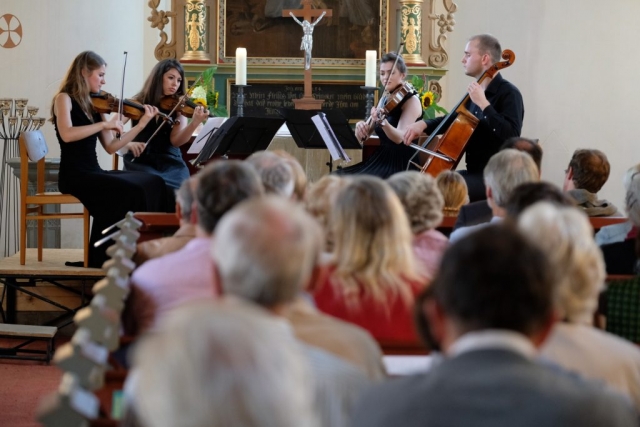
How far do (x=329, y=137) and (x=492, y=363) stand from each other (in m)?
5.69

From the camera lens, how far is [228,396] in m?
1.26

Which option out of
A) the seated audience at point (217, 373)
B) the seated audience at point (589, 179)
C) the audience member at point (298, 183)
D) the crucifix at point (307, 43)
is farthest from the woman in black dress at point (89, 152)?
the seated audience at point (217, 373)

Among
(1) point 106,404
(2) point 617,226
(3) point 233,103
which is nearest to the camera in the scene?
(1) point 106,404

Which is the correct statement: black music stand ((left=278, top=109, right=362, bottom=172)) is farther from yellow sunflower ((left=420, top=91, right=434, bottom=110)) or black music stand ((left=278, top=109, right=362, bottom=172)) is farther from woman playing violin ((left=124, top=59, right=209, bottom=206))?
yellow sunflower ((left=420, top=91, right=434, bottom=110))

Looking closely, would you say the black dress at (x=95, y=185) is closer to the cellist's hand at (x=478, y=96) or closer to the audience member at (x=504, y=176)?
the cellist's hand at (x=478, y=96)

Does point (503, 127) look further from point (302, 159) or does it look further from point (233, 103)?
point (233, 103)

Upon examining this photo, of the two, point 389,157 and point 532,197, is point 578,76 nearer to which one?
point 389,157

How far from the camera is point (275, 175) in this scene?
166 inches

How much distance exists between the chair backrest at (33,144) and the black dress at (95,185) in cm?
23

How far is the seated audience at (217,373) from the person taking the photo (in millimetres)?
1261

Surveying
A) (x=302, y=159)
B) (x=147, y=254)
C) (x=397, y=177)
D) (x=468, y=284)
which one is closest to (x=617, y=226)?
(x=397, y=177)

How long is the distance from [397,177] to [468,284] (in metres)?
2.32

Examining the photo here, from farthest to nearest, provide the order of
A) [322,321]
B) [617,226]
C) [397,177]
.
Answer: [617,226]
[397,177]
[322,321]

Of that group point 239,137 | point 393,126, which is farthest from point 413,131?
point 239,137
